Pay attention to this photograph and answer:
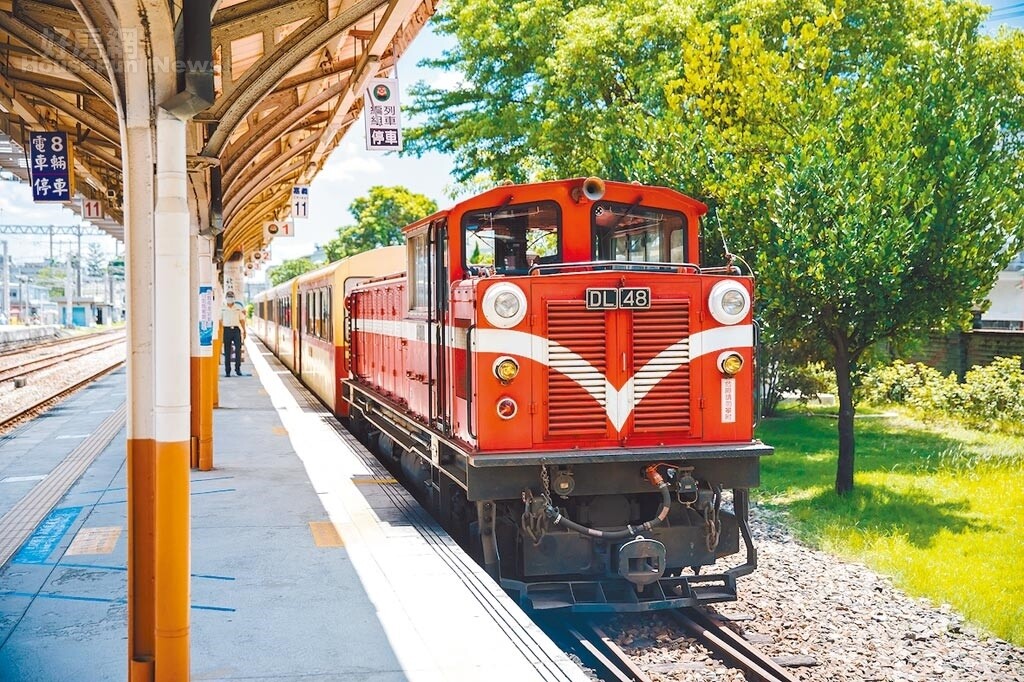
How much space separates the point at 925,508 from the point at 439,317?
723cm

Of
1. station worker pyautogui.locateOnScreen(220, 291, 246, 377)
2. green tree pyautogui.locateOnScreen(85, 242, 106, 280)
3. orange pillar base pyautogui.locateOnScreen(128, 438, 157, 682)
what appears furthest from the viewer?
green tree pyautogui.locateOnScreen(85, 242, 106, 280)

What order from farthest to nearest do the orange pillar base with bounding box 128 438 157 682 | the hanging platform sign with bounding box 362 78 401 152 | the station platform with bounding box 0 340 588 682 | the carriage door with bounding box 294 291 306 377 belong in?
Result: the carriage door with bounding box 294 291 306 377 → the hanging platform sign with bounding box 362 78 401 152 → the station platform with bounding box 0 340 588 682 → the orange pillar base with bounding box 128 438 157 682

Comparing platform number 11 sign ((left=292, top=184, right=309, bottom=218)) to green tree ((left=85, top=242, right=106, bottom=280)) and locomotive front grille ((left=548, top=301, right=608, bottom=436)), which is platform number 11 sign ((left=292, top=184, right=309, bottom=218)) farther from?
green tree ((left=85, top=242, right=106, bottom=280))

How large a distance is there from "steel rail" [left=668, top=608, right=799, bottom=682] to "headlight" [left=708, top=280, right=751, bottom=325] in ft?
7.46

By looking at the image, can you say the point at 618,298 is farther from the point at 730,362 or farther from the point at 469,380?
the point at 469,380

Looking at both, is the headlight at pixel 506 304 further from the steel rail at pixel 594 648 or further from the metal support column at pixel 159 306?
the metal support column at pixel 159 306

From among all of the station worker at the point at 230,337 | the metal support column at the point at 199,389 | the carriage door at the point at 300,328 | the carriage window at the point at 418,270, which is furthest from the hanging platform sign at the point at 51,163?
the station worker at the point at 230,337

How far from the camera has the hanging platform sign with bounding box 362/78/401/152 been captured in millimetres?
11875

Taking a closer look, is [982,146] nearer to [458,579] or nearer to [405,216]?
[458,579]

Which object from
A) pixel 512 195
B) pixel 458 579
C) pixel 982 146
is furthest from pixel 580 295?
pixel 982 146

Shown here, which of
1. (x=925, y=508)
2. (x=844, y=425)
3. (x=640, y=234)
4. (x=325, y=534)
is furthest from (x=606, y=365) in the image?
(x=844, y=425)

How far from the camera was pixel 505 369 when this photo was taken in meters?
7.21

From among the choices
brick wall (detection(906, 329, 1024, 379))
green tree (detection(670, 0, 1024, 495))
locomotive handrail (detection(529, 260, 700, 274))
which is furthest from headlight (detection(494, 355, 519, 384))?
brick wall (detection(906, 329, 1024, 379))

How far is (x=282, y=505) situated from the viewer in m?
9.84
